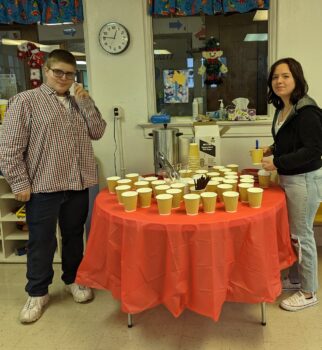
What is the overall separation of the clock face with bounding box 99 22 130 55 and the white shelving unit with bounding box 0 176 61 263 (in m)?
1.36

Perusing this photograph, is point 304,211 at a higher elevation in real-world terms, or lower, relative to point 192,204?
lower

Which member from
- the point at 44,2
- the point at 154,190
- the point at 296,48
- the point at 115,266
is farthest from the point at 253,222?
the point at 44,2

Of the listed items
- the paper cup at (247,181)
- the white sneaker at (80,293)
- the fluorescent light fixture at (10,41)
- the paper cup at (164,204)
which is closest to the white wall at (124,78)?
the fluorescent light fixture at (10,41)

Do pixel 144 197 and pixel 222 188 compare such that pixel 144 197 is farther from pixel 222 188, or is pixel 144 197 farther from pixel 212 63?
pixel 212 63

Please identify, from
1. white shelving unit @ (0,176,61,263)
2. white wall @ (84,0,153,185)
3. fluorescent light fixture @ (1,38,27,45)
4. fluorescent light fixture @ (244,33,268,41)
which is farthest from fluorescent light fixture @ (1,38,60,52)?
fluorescent light fixture @ (244,33,268,41)

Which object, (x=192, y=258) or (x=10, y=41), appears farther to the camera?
(x=10, y=41)

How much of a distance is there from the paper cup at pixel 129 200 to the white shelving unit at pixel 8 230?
1.35 metres

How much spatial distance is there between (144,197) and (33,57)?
6.79 ft

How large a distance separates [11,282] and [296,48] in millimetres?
2808

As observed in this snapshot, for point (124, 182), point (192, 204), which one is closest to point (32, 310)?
point (124, 182)

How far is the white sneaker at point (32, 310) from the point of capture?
83.3 inches

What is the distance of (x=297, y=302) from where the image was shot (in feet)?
7.07

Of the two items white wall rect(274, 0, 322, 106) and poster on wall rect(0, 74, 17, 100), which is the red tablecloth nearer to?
white wall rect(274, 0, 322, 106)

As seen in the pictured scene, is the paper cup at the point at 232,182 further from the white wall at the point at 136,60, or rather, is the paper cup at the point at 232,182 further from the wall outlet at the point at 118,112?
the wall outlet at the point at 118,112
